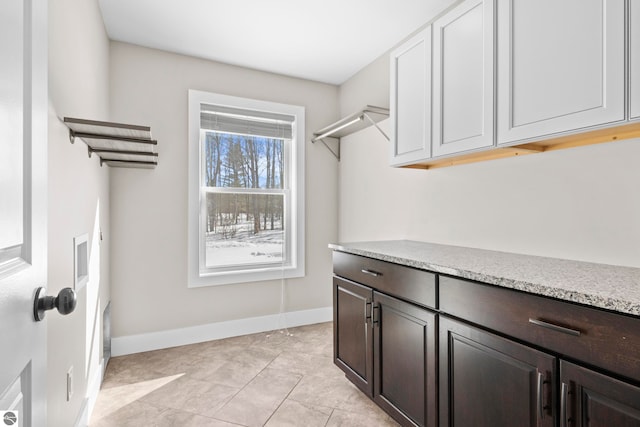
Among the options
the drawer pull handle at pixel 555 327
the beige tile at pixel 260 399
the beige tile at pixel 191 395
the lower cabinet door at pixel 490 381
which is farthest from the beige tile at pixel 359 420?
the drawer pull handle at pixel 555 327

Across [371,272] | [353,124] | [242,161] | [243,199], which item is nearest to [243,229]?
[243,199]

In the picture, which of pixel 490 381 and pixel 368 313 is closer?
pixel 490 381

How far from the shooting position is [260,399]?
2.11 metres

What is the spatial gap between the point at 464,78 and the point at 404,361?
1488 mm

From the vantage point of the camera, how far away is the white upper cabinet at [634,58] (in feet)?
3.73

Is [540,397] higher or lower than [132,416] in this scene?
higher

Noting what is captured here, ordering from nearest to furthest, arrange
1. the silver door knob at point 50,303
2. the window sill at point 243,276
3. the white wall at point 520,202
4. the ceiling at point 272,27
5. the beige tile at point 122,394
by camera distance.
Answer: the silver door knob at point 50,303 → the white wall at point 520,202 → the beige tile at point 122,394 → the ceiling at point 272,27 → the window sill at point 243,276

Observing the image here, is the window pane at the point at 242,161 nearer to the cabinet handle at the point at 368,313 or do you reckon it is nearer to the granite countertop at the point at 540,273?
the granite countertop at the point at 540,273

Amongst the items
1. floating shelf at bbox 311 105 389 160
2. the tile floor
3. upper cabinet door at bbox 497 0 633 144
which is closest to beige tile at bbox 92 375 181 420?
the tile floor

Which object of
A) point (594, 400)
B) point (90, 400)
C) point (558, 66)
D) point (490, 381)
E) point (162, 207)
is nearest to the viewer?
point (594, 400)

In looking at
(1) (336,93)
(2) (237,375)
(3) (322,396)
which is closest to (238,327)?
(2) (237,375)

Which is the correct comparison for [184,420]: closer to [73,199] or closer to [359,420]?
[359,420]

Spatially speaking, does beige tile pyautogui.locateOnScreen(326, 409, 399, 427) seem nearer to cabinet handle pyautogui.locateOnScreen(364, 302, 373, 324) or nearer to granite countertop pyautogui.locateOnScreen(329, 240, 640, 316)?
cabinet handle pyautogui.locateOnScreen(364, 302, 373, 324)

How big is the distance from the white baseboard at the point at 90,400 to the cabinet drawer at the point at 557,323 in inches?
76.4
